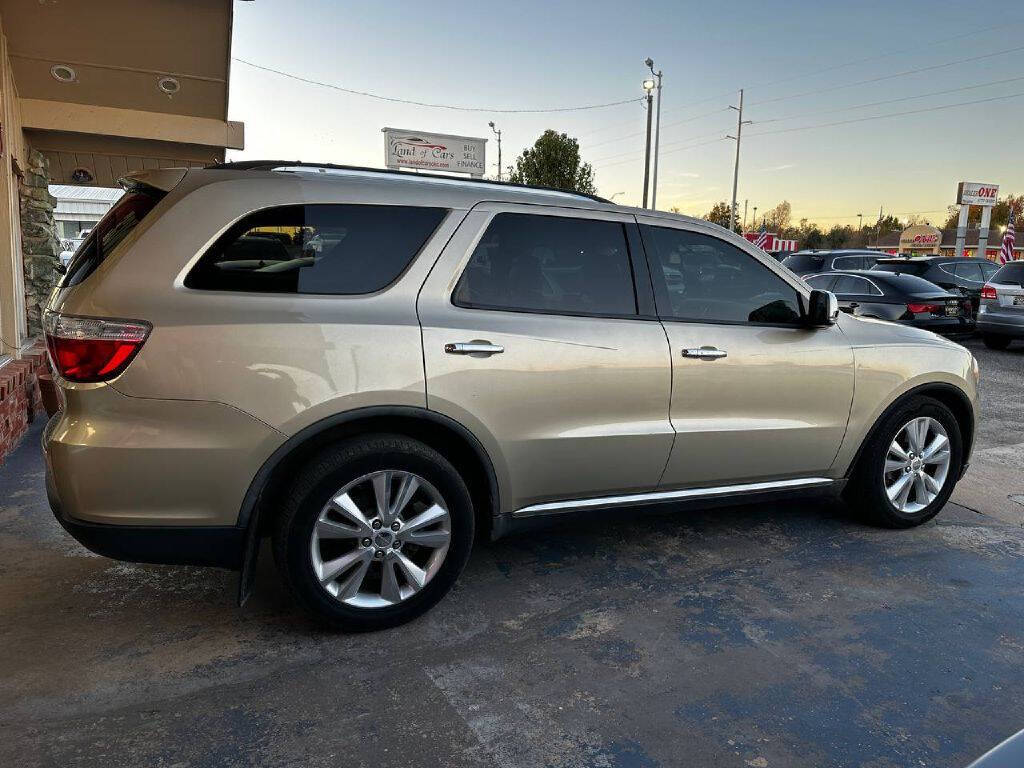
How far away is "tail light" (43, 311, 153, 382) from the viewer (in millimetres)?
2750

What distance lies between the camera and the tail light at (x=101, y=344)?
2.75 metres

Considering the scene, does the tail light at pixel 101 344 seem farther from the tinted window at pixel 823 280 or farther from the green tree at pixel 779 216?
the green tree at pixel 779 216

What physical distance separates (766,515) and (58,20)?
8.10 meters

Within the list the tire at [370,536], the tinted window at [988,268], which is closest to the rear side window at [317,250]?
the tire at [370,536]

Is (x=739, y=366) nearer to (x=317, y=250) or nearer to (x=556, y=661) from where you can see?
(x=556, y=661)

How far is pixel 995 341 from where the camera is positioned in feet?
44.9

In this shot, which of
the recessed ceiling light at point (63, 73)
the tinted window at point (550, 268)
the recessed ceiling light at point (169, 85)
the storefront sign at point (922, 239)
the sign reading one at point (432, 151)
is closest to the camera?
the tinted window at point (550, 268)

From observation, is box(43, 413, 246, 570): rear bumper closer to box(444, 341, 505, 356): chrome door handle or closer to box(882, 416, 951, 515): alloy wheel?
box(444, 341, 505, 356): chrome door handle

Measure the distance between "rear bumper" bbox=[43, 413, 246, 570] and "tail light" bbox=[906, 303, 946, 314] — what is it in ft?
39.7

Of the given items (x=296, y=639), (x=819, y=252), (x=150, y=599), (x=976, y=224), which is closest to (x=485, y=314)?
(x=296, y=639)

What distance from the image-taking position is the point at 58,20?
7.87 metres

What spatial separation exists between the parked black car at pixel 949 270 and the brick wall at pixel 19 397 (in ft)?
48.7

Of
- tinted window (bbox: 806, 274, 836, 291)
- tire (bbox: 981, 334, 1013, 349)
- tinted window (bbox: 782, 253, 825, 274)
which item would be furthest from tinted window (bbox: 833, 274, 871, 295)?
tinted window (bbox: 782, 253, 825, 274)

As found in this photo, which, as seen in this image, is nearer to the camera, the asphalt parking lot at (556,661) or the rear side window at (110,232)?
the asphalt parking lot at (556,661)
